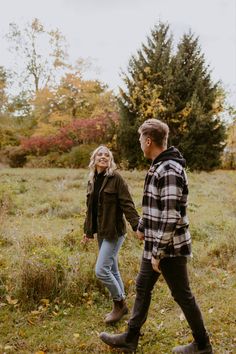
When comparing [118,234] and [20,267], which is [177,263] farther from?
[20,267]

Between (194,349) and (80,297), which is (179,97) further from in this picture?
(194,349)

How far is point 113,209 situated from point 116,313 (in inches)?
48.3

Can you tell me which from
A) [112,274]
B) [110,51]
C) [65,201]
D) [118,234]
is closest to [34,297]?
[112,274]

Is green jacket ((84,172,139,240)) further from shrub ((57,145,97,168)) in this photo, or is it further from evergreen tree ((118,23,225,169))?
shrub ((57,145,97,168))

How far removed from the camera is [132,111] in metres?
23.5

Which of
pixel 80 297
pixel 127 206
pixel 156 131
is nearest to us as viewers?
pixel 156 131

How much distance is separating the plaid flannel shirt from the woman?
89 cm

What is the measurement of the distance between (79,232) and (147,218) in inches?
154

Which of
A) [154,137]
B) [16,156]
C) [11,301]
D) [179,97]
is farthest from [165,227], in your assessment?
[16,156]

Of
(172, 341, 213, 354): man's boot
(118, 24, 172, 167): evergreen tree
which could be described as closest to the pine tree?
(118, 24, 172, 167): evergreen tree

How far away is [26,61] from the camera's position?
31.6 meters

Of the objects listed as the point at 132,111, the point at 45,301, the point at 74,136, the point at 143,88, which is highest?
the point at 143,88

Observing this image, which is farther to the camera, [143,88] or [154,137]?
[143,88]

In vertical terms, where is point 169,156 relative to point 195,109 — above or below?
below
